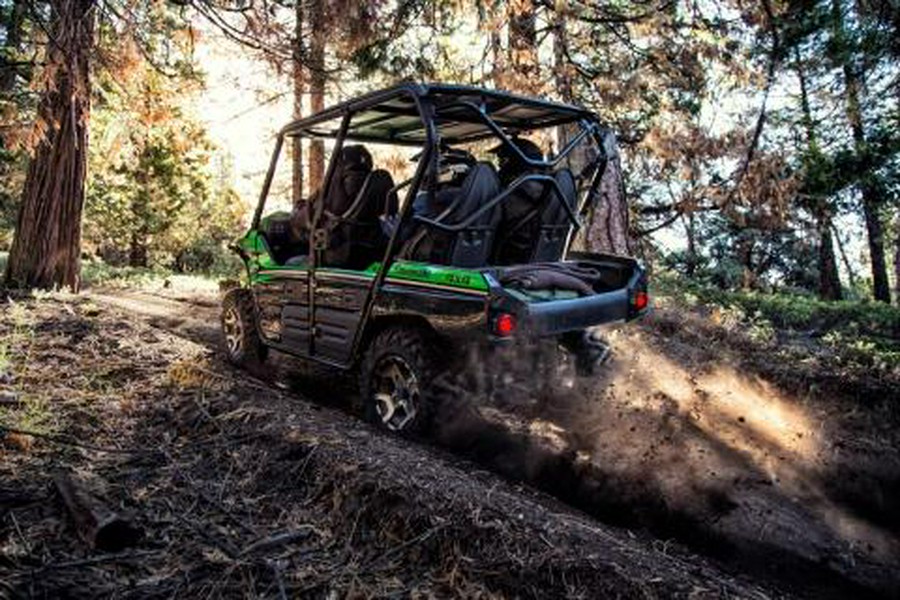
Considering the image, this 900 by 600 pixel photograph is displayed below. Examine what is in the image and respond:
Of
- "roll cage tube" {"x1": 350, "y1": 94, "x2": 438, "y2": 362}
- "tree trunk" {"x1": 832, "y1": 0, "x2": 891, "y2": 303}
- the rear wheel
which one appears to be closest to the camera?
"roll cage tube" {"x1": 350, "y1": 94, "x2": 438, "y2": 362}

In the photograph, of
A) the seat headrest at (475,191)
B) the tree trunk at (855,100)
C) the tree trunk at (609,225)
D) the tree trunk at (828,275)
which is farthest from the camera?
the tree trunk at (828,275)

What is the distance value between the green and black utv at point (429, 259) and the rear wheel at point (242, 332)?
2cm

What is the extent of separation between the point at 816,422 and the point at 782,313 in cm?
865

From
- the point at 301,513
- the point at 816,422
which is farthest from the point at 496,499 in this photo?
the point at 816,422

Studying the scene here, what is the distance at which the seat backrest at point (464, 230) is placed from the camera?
5.02 m

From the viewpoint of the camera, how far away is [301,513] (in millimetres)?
3426

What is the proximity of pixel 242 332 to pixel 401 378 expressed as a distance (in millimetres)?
2385

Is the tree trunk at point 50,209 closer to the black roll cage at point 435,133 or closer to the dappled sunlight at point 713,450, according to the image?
the black roll cage at point 435,133

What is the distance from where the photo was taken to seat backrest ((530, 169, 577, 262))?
5523 mm

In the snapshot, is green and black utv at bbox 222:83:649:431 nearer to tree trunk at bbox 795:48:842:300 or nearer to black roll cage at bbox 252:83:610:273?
black roll cage at bbox 252:83:610:273

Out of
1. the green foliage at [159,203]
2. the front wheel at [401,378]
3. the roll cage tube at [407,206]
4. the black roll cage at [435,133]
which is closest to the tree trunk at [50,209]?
the black roll cage at [435,133]

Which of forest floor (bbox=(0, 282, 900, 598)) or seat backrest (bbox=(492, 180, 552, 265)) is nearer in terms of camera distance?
forest floor (bbox=(0, 282, 900, 598))

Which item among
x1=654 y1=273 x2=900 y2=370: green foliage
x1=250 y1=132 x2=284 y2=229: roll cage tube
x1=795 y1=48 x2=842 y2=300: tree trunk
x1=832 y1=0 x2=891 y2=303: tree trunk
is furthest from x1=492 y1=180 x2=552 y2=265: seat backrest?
x1=795 y1=48 x2=842 y2=300: tree trunk

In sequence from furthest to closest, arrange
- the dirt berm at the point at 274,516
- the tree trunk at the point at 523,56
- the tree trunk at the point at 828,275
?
the tree trunk at the point at 828,275 < the tree trunk at the point at 523,56 < the dirt berm at the point at 274,516
